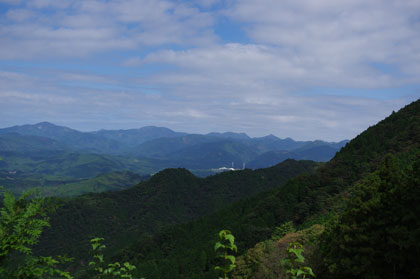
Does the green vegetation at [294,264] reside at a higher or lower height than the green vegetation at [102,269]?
higher

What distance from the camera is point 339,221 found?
98.9 ft

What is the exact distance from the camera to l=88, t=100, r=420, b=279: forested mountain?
24.3m

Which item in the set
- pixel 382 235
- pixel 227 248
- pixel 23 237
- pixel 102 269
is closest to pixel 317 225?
pixel 382 235

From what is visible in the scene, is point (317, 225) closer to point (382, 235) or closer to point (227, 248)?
point (382, 235)

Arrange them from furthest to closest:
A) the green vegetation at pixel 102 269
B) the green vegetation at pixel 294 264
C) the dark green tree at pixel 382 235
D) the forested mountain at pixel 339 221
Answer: the forested mountain at pixel 339 221 < the dark green tree at pixel 382 235 < the green vegetation at pixel 102 269 < the green vegetation at pixel 294 264

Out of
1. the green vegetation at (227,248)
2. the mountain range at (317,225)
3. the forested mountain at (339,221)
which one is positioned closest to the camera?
the green vegetation at (227,248)

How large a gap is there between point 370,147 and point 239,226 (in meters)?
48.8

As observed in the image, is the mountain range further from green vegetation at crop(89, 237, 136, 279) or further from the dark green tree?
green vegetation at crop(89, 237, 136, 279)

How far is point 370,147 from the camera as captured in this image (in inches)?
3671

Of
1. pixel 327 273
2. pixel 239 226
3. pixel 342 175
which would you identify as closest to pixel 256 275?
pixel 327 273

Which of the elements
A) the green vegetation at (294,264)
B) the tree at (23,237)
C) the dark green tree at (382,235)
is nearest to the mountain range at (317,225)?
the dark green tree at (382,235)

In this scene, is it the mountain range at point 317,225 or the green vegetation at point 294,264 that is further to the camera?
the mountain range at point 317,225

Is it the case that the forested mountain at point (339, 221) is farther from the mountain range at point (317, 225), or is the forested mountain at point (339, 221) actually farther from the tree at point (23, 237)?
the tree at point (23, 237)

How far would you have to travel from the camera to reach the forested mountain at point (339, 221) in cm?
2430
